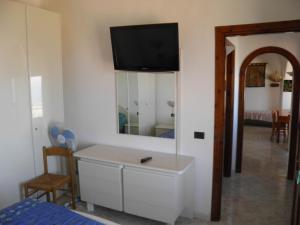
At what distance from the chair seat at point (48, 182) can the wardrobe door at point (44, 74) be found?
23cm

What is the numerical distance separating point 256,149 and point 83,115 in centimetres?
439

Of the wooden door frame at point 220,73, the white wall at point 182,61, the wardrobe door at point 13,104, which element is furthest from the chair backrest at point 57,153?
the wooden door frame at point 220,73

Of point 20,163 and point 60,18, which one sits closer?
point 20,163

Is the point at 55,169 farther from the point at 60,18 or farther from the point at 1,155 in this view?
the point at 60,18

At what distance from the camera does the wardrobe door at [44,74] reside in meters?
3.23

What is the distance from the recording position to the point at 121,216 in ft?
10.5

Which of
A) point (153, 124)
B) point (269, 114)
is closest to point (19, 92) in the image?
point (153, 124)

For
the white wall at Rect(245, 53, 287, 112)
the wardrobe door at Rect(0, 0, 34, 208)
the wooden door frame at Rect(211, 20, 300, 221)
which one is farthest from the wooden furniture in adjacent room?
the wardrobe door at Rect(0, 0, 34, 208)

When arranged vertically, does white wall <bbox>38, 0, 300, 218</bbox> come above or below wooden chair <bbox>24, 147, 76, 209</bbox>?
above

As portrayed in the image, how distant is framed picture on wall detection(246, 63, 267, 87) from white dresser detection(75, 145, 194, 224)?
7.39 meters

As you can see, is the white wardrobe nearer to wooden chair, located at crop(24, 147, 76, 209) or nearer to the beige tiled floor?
wooden chair, located at crop(24, 147, 76, 209)

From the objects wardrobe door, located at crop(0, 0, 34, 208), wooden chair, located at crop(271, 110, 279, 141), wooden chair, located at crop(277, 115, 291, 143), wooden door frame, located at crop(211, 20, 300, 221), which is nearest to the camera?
wooden door frame, located at crop(211, 20, 300, 221)

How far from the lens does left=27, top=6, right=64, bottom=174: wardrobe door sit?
3234mm

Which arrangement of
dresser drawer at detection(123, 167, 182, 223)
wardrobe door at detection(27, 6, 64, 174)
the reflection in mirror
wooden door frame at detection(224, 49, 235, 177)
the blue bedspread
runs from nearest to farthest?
the blue bedspread
dresser drawer at detection(123, 167, 182, 223)
the reflection in mirror
wardrobe door at detection(27, 6, 64, 174)
wooden door frame at detection(224, 49, 235, 177)
